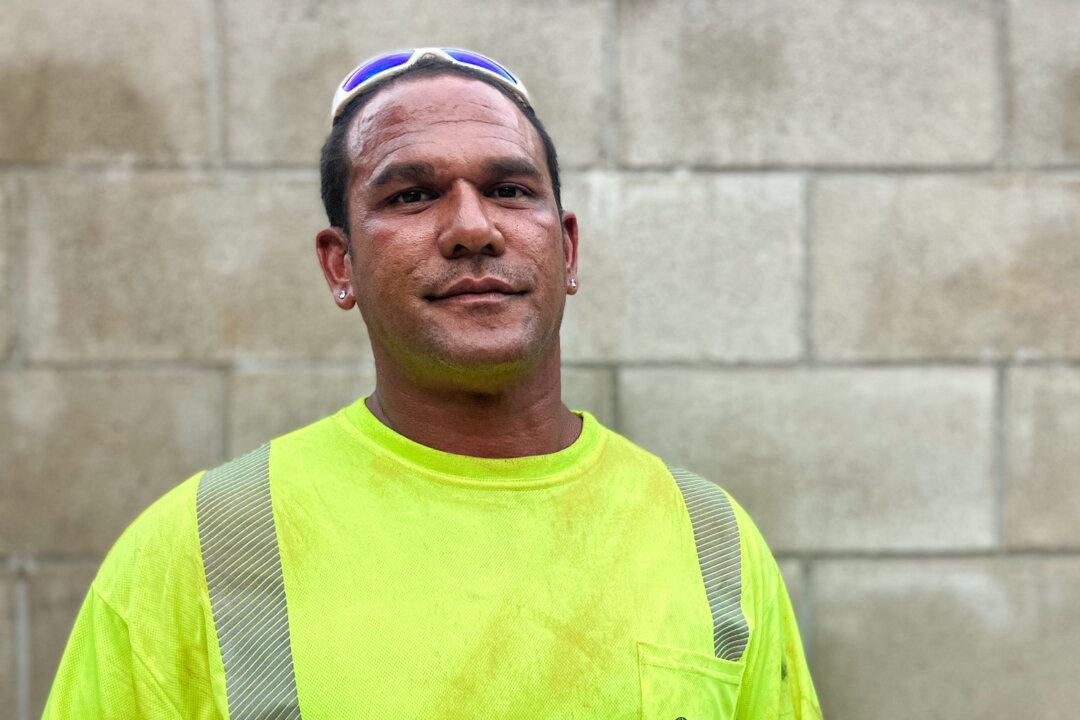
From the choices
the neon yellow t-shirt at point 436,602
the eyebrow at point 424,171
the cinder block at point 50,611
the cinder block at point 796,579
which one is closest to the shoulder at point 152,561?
the neon yellow t-shirt at point 436,602

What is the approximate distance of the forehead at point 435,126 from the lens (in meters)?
1.80

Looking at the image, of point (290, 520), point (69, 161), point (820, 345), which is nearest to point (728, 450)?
point (820, 345)

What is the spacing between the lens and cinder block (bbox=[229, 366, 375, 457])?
2.97 meters

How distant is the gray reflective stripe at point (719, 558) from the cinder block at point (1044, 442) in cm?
153

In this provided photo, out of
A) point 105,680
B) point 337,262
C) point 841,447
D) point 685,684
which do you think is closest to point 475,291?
point 337,262

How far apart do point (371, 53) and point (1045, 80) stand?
2.16 m

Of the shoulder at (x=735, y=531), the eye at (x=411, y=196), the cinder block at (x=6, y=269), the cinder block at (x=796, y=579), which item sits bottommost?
the cinder block at (x=796, y=579)

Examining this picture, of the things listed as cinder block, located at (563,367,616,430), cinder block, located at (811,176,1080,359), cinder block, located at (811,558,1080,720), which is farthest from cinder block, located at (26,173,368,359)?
cinder block, located at (811,558,1080,720)

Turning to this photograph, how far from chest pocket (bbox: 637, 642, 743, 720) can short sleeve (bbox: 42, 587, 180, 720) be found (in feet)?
2.66

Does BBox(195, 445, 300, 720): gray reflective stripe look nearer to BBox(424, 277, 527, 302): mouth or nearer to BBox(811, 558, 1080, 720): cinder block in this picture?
BBox(424, 277, 527, 302): mouth

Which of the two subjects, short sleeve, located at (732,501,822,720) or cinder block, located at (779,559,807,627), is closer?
short sleeve, located at (732,501,822,720)

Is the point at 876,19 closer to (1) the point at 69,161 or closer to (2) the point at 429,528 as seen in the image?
(2) the point at 429,528

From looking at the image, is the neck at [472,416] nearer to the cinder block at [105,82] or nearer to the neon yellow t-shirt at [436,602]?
the neon yellow t-shirt at [436,602]

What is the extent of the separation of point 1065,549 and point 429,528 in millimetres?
2359
